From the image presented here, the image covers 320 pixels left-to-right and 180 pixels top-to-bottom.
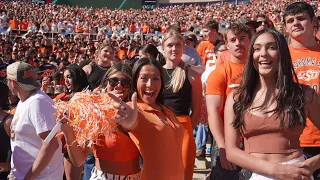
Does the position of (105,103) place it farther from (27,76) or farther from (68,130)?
(27,76)

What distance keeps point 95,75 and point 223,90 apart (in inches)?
77.2

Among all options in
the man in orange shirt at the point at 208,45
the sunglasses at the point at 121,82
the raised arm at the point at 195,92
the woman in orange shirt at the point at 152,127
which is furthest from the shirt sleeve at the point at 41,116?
the man in orange shirt at the point at 208,45

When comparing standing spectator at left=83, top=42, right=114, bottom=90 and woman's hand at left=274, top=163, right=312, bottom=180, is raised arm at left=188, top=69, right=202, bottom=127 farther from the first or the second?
woman's hand at left=274, top=163, right=312, bottom=180

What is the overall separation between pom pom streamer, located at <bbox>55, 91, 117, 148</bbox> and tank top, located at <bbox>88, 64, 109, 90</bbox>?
2395mm

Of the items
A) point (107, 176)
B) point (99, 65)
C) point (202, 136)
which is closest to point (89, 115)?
point (107, 176)

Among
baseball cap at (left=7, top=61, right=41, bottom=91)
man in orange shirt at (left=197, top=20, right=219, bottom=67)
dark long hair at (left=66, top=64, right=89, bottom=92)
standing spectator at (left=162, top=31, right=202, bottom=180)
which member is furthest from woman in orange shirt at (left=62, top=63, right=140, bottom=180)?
man in orange shirt at (left=197, top=20, right=219, bottom=67)

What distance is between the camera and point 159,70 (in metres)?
2.65

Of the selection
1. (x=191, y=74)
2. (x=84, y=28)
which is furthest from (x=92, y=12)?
(x=191, y=74)

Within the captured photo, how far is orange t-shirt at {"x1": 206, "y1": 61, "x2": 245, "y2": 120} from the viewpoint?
10.3ft

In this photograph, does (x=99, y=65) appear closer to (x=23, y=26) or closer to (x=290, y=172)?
(x=290, y=172)

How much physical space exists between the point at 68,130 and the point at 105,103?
293mm

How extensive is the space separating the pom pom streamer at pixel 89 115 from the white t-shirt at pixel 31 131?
1.96ft

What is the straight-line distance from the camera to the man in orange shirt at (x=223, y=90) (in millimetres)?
3074

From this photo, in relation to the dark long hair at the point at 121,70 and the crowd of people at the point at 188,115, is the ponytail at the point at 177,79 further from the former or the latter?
the dark long hair at the point at 121,70
